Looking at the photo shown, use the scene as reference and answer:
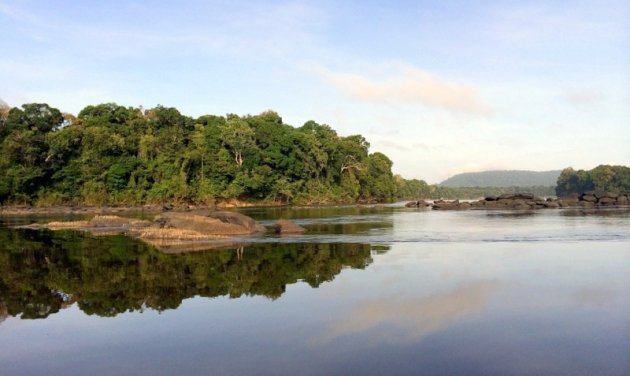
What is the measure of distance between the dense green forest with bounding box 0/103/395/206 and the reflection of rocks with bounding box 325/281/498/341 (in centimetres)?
7643

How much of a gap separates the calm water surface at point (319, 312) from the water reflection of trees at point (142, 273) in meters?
0.09

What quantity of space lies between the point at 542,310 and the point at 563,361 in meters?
3.72

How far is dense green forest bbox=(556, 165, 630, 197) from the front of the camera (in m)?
142

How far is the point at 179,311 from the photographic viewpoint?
1306 cm

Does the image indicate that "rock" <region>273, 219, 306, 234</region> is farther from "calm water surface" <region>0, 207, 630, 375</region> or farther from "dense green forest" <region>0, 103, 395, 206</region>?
"dense green forest" <region>0, 103, 395, 206</region>

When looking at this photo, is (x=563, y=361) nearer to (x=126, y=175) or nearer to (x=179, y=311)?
(x=179, y=311)

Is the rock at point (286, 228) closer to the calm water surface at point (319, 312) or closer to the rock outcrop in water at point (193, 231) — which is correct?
the rock outcrop in water at point (193, 231)

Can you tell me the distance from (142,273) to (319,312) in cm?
849

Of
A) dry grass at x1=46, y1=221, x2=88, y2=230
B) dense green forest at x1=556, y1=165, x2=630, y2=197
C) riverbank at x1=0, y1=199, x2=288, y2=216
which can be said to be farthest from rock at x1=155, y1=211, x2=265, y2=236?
dense green forest at x1=556, y1=165, x2=630, y2=197

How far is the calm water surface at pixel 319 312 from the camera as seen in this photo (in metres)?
9.00

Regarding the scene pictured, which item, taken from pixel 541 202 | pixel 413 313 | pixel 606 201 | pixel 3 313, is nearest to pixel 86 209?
pixel 541 202

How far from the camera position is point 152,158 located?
89562mm

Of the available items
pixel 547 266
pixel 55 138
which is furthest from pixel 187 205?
pixel 547 266

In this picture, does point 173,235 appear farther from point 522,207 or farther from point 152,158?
point 152,158
